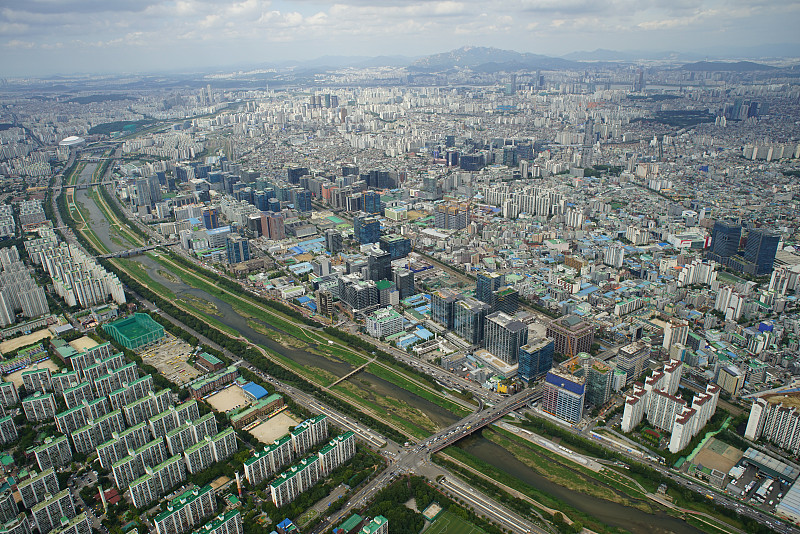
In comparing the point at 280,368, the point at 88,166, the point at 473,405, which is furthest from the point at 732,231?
the point at 88,166

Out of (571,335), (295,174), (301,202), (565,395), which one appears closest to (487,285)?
(571,335)

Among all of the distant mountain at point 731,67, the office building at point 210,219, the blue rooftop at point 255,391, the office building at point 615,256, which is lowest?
the blue rooftop at point 255,391

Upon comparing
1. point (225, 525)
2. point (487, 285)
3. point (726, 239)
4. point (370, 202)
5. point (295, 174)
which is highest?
point (295, 174)

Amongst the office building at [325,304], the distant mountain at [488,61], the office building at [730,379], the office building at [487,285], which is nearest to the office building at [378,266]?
the office building at [325,304]

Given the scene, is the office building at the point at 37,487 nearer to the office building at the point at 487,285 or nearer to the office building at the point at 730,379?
the office building at the point at 487,285

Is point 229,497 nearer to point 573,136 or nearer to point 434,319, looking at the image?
point 434,319

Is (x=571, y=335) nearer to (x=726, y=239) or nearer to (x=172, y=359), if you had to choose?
(x=726, y=239)
